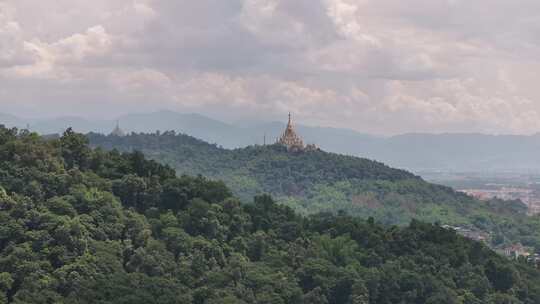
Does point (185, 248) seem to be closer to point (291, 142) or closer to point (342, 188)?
point (342, 188)

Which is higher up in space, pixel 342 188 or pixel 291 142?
pixel 291 142

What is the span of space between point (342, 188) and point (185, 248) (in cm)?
7754

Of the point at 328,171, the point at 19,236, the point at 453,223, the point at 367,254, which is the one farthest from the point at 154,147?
the point at 19,236

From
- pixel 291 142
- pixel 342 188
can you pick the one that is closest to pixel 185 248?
pixel 342 188

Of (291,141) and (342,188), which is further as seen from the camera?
(291,141)

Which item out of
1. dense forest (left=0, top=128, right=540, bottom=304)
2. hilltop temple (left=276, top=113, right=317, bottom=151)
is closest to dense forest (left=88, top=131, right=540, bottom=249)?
hilltop temple (left=276, top=113, right=317, bottom=151)

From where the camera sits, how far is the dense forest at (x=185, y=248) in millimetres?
41875

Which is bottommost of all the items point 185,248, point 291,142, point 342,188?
point 185,248

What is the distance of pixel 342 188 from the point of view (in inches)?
4877

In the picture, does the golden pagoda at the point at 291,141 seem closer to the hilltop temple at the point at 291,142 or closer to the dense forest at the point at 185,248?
the hilltop temple at the point at 291,142

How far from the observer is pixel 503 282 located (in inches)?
2197

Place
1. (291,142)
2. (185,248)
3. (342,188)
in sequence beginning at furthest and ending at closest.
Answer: (291,142)
(342,188)
(185,248)

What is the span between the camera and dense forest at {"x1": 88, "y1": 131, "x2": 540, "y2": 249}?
109 metres

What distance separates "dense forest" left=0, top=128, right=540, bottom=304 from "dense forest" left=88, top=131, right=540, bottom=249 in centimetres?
4558
